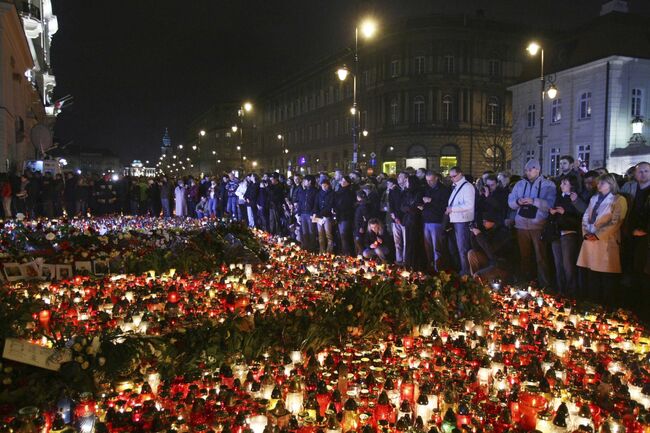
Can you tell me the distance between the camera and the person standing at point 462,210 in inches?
388

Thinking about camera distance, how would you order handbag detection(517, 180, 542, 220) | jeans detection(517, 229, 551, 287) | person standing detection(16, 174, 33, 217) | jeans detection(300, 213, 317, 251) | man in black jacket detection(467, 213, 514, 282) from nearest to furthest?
jeans detection(517, 229, 551, 287) → handbag detection(517, 180, 542, 220) → man in black jacket detection(467, 213, 514, 282) → jeans detection(300, 213, 317, 251) → person standing detection(16, 174, 33, 217)

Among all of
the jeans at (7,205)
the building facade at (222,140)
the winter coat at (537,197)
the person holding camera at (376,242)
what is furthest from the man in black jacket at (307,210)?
the building facade at (222,140)

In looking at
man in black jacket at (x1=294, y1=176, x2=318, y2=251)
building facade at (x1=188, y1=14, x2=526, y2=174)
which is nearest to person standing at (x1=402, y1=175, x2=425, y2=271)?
man in black jacket at (x1=294, y1=176, x2=318, y2=251)

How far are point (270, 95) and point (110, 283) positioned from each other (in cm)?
8567

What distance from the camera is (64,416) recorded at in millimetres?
3625

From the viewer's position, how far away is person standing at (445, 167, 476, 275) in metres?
9.85

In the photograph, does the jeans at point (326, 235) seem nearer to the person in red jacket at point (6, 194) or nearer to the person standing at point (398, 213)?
the person standing at point (398, 213)

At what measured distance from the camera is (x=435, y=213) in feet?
34.7

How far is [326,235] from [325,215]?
0.61 meters

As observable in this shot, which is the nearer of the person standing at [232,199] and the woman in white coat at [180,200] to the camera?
the person standing at [232,199]

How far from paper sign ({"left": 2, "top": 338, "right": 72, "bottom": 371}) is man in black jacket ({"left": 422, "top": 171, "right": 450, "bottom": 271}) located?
758 cm

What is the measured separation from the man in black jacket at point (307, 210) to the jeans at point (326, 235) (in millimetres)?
524

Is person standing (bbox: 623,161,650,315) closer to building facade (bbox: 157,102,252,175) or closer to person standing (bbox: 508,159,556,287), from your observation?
person standing (bbox: 508,159,556,287)

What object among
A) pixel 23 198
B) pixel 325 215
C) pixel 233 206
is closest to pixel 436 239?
pixel 325 215
